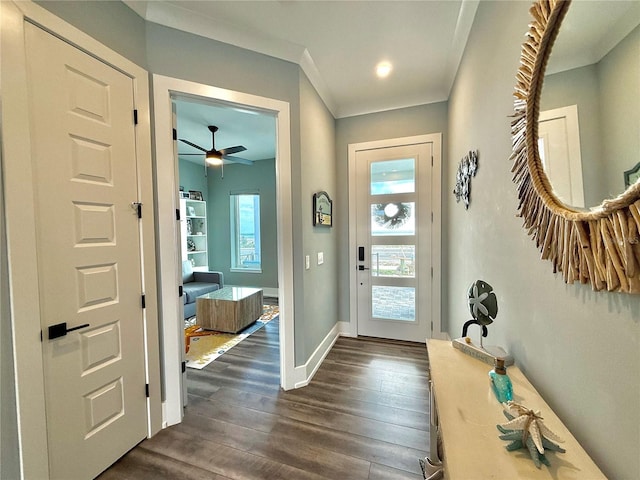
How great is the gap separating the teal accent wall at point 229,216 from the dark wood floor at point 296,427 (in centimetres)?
304

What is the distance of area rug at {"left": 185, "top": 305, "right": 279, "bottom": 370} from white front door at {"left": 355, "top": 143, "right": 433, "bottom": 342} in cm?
157

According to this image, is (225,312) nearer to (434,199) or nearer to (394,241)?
(394,241)

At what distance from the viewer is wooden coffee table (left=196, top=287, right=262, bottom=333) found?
3.40 meters

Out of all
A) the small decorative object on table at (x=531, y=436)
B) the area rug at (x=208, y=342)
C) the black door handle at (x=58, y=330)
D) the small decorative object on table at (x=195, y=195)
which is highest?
the small decorative object on table at (x=195, y=195)

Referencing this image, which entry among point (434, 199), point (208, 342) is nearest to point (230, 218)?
point (208, 342)

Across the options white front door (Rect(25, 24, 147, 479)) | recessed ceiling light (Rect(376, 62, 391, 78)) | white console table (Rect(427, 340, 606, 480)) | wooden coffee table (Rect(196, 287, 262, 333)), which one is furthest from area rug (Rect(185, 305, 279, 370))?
recessed ceiling light (Rect(376, 62, 391, 78))

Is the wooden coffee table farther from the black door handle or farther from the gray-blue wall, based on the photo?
the gray-blue wall

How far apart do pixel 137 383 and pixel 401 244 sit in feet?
8.95

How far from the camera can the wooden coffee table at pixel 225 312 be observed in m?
3.40

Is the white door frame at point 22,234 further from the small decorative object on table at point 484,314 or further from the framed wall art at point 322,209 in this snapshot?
the small decorative object on table at point 484,314

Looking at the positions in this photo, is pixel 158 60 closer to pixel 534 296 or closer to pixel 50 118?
pixel 50 118

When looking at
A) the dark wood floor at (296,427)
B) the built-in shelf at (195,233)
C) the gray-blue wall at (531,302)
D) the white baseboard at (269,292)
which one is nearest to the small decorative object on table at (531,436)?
the gray-blue wall at (531,302)

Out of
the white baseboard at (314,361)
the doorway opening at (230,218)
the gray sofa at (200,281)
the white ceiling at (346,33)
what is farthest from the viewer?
the doorway opening at (230,218)

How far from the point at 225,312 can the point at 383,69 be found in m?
3.37
